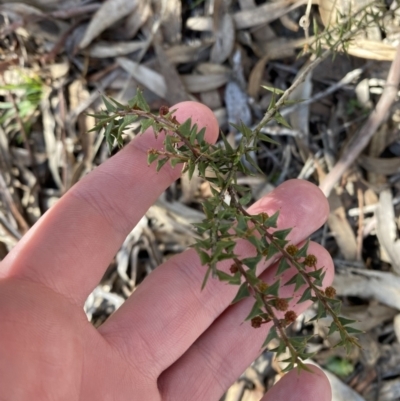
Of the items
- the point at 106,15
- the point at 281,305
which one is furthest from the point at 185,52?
the point at 281,305

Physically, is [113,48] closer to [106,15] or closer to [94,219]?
[106,15]

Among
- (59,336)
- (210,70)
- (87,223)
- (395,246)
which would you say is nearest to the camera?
(59,336)

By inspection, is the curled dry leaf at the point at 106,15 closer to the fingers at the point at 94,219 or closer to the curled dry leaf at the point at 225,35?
the curled dry leaf at the point at 225,35

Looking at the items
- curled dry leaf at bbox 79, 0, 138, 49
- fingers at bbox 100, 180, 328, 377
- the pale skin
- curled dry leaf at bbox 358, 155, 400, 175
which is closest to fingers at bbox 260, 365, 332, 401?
the pale skin

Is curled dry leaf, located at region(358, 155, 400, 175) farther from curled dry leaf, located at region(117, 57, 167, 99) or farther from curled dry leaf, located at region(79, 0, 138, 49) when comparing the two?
→ curled dry leaf, located at region(79, 0, 138, 49)

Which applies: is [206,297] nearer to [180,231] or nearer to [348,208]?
[180,231]

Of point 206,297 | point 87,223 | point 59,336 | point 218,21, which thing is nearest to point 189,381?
point 206,297
